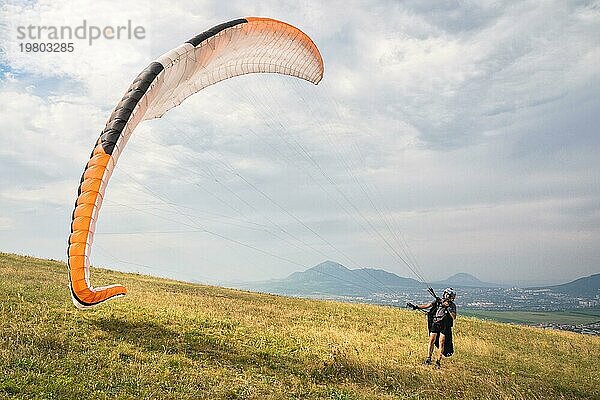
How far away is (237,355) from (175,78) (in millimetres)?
7619

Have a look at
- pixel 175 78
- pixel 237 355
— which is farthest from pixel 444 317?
pixel 175 78

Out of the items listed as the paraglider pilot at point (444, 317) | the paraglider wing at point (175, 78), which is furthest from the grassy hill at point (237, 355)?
the paraglider wing at point (175, 78)

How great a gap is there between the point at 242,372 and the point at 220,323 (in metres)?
5.14

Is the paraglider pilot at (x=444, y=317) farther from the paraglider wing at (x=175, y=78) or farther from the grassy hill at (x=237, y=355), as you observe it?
the paraglider wing at (x=175, y=78)

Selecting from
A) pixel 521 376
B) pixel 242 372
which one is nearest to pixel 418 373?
pixel 521 376

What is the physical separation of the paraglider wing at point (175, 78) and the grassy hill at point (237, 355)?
5.26 ft

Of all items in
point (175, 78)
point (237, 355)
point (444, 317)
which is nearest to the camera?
point (237, 355)

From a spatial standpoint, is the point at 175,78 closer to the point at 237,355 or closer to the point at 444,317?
the point at 237,355

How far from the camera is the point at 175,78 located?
13.2 meters

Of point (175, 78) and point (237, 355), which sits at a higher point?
point (175, 78)

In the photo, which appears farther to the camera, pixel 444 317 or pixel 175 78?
pixel 444 317

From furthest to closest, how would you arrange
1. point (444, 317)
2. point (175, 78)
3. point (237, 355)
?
1. point (444, 317)
2. point (175, 78)
3. point (237, 355)

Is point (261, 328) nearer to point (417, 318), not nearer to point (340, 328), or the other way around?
point (340, 328)

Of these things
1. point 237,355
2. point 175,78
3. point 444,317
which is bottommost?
point 237,355
